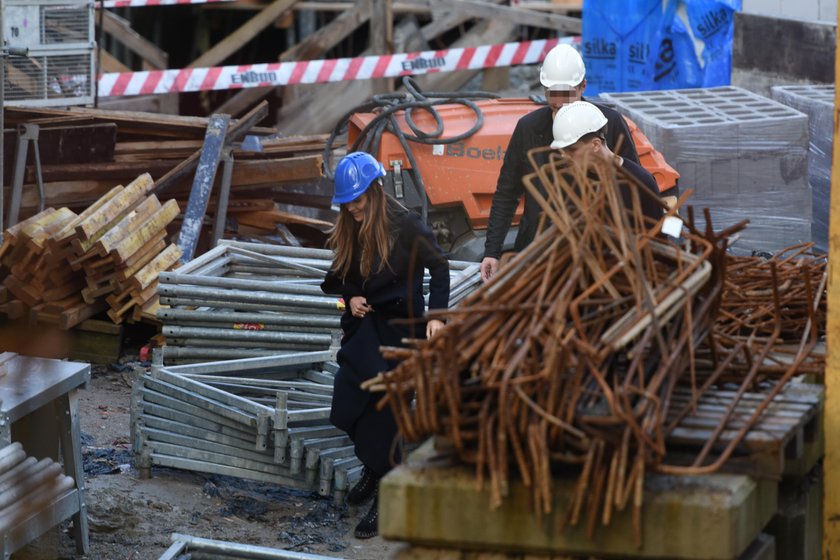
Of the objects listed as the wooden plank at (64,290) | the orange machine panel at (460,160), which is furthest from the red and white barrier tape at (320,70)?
the orange machine panel at (460,160)

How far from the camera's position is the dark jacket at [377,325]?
6406mm

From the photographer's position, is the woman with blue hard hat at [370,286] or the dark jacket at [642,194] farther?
the woman with blue hard hat at [370,286]

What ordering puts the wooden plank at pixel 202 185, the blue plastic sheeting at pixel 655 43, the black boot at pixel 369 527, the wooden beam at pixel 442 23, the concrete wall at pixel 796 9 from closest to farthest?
the black boot at pixel 369 527, the wooden plank at pixel 202 185, the concrete wall at pixel 796 9, the blue plastic sheeting at pixel 655 43, the wooden beam at pixel 442 23

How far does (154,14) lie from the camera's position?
17.0 meters

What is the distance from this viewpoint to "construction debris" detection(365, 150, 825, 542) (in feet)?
11.9

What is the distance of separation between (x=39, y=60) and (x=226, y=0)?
3.63m

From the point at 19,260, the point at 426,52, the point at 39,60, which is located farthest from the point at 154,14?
the point at 19,260

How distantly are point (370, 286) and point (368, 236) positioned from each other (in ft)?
0.92

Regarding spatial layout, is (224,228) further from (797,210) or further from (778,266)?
(778,266)

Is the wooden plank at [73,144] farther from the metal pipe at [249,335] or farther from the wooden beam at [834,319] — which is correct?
the wooden beam at [834,319]

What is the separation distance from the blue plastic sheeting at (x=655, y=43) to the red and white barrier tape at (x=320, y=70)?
111cm

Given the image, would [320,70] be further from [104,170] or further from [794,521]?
[794,521]

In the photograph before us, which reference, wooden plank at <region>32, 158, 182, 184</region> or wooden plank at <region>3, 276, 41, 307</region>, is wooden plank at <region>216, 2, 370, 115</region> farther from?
wooden plank at <region>3, 276, 41, 307</region>

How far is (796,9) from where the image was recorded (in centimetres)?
1341
